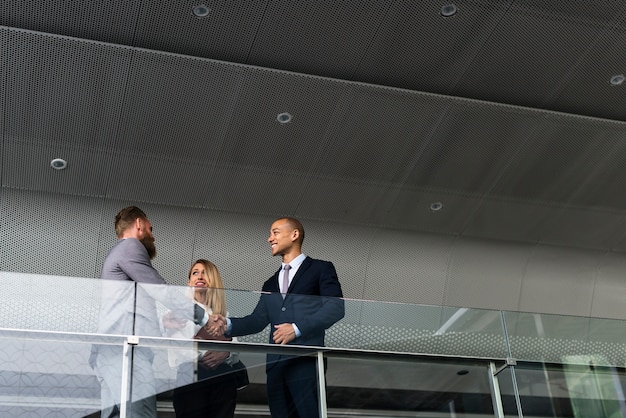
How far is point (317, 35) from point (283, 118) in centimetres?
160

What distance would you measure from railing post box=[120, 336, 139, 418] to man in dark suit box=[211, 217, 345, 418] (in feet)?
1.91

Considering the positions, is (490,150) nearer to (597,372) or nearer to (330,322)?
(597,372)

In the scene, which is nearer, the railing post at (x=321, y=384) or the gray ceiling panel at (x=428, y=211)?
the railing post at (x=321, y=384)

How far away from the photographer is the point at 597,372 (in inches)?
304

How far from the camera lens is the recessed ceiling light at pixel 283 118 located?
43.0ft

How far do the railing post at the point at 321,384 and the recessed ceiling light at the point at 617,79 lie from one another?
7.82m

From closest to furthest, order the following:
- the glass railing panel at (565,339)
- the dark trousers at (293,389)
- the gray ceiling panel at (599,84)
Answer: the dark trousers at (293,389) < the glass railing panel at (565,339) < the gray ceiling panel at (599,84)

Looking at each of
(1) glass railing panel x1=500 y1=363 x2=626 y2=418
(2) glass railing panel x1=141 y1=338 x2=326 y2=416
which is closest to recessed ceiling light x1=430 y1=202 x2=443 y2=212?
(1) glass railing panel x1=500 y1=363 x2=626 y2=418

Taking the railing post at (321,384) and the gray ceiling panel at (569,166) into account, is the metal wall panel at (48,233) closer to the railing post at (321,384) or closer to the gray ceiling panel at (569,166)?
the gray ceiling panel at (569,166)

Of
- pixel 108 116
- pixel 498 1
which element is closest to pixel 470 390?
pixel 498 1

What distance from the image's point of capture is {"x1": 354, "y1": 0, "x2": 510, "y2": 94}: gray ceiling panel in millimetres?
11617

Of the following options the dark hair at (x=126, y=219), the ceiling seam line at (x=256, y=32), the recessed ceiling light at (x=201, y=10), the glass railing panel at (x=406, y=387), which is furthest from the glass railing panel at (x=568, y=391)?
the recessed ceiling light at (x=201, y=10)

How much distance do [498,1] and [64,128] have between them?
5687 millimetres

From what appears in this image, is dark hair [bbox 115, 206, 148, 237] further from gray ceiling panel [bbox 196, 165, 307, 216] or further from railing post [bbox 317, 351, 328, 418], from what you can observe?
gray ceiling panel [bbox 196, 165, 307, 216]
